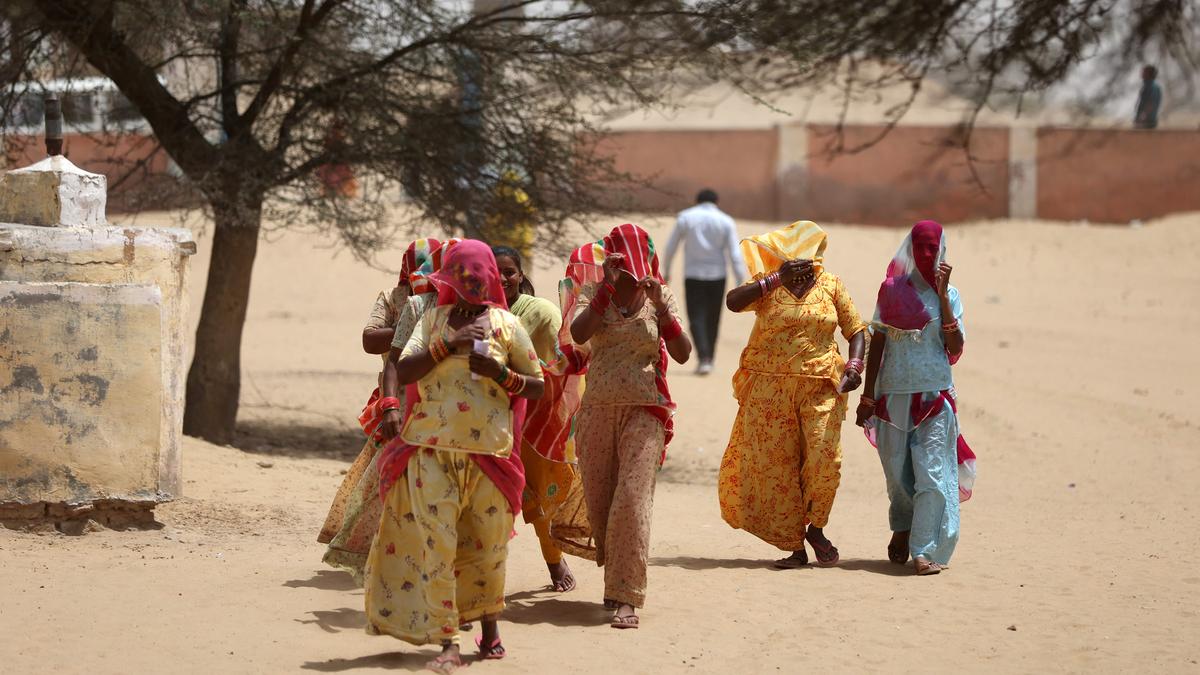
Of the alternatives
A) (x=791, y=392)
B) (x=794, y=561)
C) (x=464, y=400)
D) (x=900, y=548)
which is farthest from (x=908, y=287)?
(x=464, y=400)

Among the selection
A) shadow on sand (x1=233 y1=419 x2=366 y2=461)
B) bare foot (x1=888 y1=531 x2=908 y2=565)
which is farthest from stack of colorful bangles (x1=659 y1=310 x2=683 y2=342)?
shadow on sand (x1=233 y1=419 x2=366 y2=461)

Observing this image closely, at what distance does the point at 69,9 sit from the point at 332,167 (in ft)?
7.12

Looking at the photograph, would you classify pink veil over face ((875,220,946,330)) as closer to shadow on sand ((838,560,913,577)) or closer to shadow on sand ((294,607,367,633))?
shadow on sand ((838,560,913,577))

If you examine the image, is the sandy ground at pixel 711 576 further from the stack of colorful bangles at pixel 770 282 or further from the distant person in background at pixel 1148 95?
the distant person in background at pixel 1148 95

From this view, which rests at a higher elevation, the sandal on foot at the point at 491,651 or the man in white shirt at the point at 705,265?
the man in white shirt at the point at 705,265

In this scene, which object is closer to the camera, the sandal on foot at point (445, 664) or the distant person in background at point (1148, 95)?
the sandal on foot at point (445, 664)

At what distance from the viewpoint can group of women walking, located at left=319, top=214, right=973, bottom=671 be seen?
532cm

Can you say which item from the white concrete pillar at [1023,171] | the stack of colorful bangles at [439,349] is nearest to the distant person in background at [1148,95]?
the stack of colorful bangles at [439,349]

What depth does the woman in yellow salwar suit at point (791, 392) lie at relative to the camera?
24.3ft

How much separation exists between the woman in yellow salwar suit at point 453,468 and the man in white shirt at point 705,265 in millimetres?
9923

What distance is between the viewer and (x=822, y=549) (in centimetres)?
761

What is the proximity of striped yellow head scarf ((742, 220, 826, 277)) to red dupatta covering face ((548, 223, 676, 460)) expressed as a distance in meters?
1.09

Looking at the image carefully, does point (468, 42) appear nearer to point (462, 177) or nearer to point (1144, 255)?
point (462, 177)

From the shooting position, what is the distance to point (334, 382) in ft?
51.8
